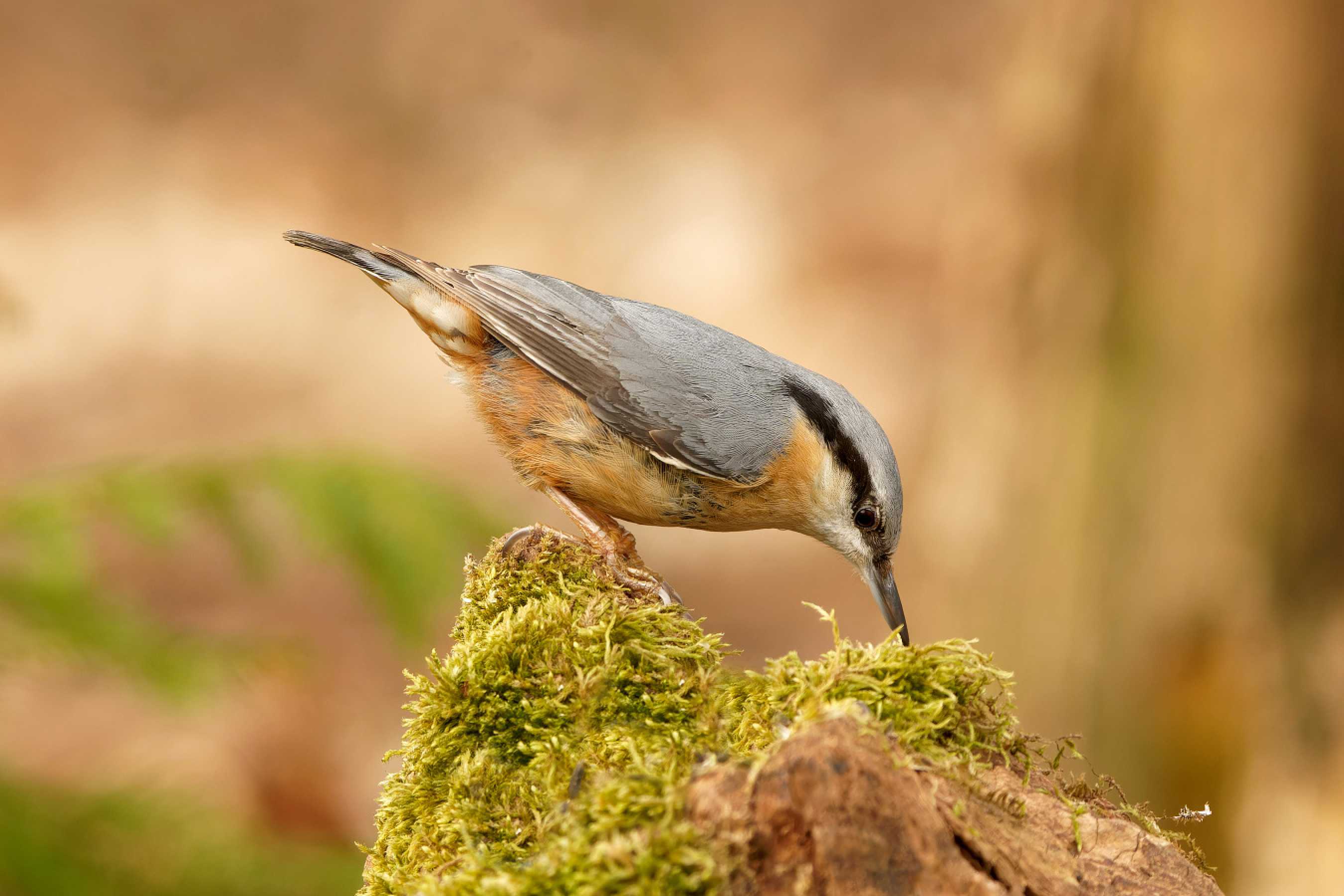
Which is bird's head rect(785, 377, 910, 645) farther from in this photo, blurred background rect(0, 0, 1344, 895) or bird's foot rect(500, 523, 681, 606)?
blurred background rect(0, 0, 1344, 895)

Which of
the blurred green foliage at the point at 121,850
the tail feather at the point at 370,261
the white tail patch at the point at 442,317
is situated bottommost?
the blurred green foliage at the point at 121,850

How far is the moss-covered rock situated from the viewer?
146 cm

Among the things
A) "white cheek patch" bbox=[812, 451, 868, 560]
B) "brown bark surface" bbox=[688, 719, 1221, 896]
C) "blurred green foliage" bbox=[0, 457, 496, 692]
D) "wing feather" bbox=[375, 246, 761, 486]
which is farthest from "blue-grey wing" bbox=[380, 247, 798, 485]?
"brown bark surface" bbox=[688, 719, 1221, 896]

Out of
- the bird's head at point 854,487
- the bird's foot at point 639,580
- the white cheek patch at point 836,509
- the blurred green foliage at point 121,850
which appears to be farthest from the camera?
the white cheek patch at point 836,509

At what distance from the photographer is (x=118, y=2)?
1158cm

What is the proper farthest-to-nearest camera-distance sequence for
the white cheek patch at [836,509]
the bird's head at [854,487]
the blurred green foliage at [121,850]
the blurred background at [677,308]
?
1. the blurred background at [677,308]
2. the white cheek patch at [836,509]
3. the bird's head at [854,487]
4. the blurred green foliage at [121,850]

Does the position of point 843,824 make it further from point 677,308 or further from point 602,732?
point 677,308

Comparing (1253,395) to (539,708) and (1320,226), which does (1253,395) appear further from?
(539,708)

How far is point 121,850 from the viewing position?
3.23 metres

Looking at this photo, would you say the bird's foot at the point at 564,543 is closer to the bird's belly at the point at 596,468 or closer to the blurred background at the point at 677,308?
the bird's belly at the point at 596,468

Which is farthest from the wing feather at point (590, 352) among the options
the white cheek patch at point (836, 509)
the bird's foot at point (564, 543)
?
the bird's foot at point (564, 543)

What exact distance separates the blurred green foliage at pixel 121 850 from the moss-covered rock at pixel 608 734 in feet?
4.76

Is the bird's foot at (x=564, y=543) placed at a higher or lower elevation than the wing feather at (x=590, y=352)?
lower

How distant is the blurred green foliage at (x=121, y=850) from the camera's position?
117 inches
